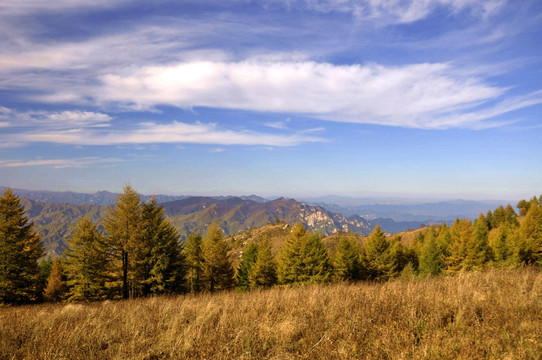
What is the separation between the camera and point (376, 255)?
3891 cm

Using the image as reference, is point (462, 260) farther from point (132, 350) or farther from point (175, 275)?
point (132, 350)

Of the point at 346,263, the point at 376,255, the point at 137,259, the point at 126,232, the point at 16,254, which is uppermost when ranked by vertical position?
the point at 126,232

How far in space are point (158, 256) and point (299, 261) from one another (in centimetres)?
1592

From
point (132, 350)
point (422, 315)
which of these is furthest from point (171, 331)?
point (422, 315)

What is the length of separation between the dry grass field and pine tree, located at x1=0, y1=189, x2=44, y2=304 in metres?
24.8

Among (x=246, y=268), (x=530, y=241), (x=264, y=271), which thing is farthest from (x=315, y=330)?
(x=530, y=241)

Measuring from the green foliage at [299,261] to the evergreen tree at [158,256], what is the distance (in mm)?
12001

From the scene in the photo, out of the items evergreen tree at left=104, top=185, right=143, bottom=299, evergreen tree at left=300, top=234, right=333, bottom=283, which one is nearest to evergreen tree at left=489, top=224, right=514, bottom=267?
evergreen tree at left=300, top=234, right=333, bottom=283

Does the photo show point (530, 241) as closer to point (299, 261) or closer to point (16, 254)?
point (299, 261)

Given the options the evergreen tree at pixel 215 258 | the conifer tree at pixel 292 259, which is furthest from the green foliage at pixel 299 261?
the evergreen tree at pixel 215 258

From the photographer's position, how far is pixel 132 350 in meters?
4.96

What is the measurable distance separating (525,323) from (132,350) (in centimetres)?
716

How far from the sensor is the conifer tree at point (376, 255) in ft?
126

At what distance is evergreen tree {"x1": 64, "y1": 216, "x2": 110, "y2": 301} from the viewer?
27766 millimetres
